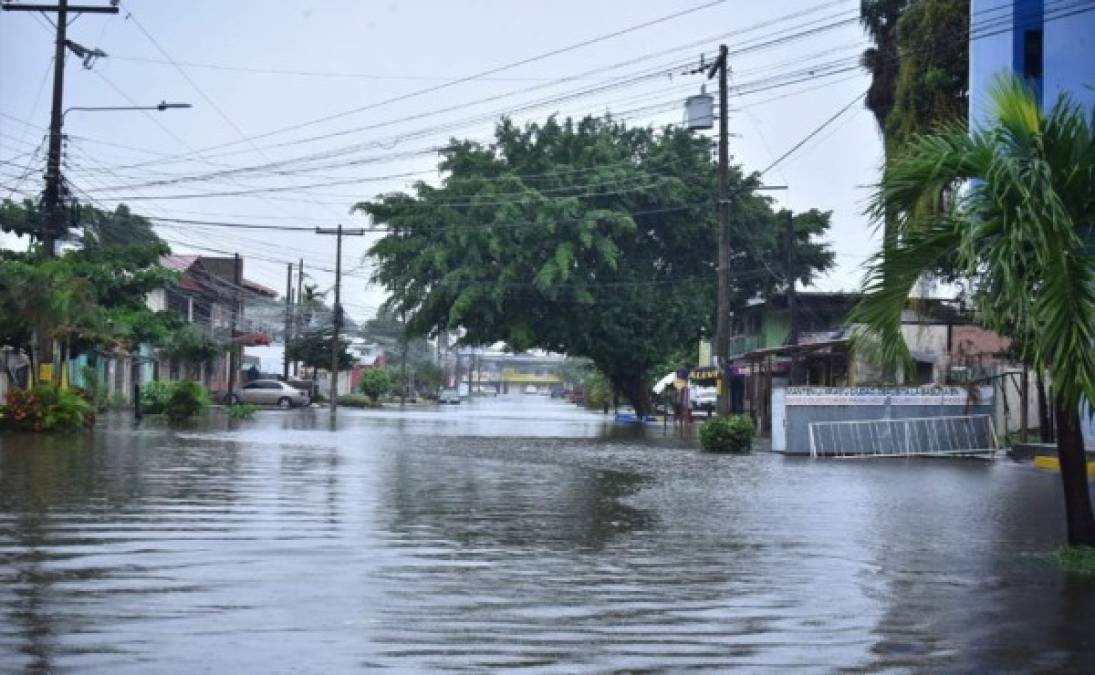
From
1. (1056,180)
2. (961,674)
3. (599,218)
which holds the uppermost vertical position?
(599,218)

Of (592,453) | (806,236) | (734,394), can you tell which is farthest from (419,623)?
(734,394)

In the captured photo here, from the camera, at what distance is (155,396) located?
173ft

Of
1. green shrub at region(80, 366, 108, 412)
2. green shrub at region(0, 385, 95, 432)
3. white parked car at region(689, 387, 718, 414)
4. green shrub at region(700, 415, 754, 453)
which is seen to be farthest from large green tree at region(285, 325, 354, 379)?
green shrub at region(700, 415, 754, 453)

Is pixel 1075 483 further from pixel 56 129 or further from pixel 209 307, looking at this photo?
pixel 209 307

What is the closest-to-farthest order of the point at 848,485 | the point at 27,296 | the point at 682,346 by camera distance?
the point at 848,485 → the point at 27,296 → the point at 682,346

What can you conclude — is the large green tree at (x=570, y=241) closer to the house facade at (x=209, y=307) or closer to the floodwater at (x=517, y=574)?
the house facade at (x=209, y=307)

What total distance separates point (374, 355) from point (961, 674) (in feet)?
473

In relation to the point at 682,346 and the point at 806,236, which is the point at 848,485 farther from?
the point at 806,236

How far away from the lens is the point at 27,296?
30.8 metres

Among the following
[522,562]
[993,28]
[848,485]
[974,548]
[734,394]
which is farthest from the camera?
[734,394]

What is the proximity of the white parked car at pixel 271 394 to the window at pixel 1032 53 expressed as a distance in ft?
166

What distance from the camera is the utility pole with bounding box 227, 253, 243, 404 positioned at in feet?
212

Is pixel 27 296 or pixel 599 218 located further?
A: pixel 599 218

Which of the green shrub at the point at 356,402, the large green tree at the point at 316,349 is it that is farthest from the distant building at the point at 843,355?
the large green tree at the point at 316,349
